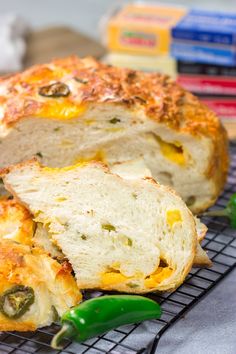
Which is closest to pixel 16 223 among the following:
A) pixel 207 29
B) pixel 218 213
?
pixel 218 213

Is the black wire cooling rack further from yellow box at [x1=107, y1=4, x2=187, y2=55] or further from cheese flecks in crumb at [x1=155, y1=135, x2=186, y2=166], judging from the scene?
yellow box at [x1=107, y1=4, x2=187, y2=55]

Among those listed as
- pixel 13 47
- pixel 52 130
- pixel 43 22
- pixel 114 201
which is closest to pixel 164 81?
pixel 52 130

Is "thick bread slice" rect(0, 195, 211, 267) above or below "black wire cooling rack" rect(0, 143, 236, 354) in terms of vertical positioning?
above

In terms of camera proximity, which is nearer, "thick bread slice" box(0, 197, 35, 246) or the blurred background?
"thick bread slice" box(0, 197, 35, 246)

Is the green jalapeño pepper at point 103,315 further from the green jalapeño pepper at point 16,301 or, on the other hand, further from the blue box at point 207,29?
the blue box at point 207,29

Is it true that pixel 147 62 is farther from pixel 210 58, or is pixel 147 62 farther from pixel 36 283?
pixel 36 283

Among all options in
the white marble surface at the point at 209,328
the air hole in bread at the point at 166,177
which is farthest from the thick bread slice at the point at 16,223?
the air hole in bread at the point at 166,177

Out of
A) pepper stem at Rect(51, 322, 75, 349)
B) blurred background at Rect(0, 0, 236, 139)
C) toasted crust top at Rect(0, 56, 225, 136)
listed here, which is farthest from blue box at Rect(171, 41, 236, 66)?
pepper stem at Rect(51, 322, 75, 349)

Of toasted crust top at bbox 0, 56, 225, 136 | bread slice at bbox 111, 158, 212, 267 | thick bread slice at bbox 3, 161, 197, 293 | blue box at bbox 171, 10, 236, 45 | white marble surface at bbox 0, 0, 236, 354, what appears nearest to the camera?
white marble surface at bbox 0, 0, 236, 354
